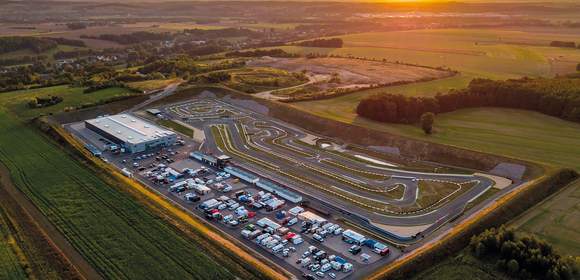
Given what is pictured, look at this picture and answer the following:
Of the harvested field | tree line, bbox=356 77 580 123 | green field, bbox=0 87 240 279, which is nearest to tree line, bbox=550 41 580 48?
the harvested field

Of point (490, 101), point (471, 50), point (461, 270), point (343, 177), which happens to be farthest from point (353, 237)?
point (471, 50)

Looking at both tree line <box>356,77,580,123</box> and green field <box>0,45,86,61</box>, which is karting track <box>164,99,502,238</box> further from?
green field <box>0,45,86,61</box>

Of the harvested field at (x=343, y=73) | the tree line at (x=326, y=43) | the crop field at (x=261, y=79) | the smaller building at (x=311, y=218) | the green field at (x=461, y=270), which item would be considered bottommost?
the smaller building at (x=311, y=218)

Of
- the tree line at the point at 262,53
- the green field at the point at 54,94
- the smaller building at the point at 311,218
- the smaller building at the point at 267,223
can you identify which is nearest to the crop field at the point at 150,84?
the green field at the point at 54,94

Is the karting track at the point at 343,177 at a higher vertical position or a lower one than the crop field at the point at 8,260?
higher

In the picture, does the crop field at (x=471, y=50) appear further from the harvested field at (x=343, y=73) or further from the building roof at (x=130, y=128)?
the building roof at (x=130, y=128)

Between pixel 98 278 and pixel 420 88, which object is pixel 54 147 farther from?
pixel 420 88

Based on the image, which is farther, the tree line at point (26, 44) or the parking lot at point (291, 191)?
the tree line at point (26, 44)
